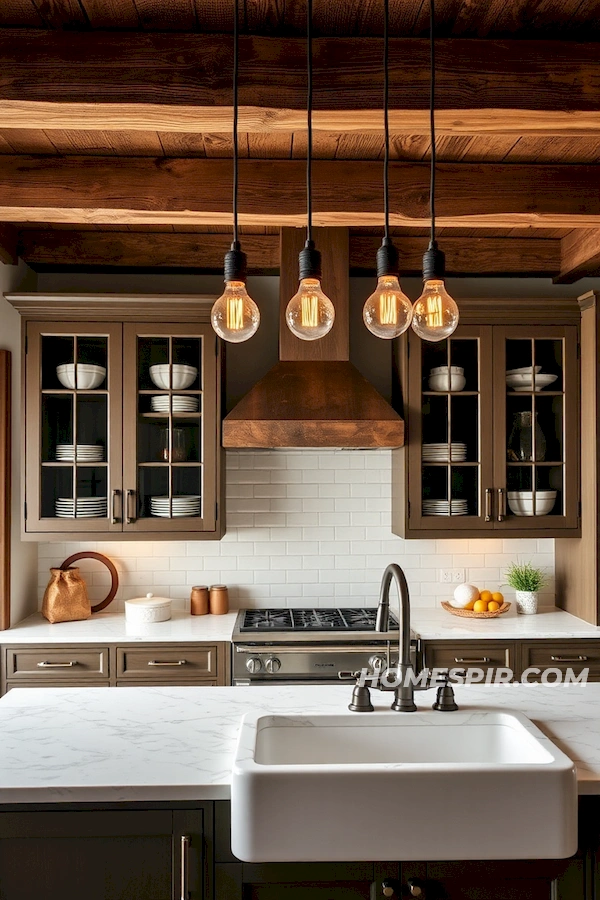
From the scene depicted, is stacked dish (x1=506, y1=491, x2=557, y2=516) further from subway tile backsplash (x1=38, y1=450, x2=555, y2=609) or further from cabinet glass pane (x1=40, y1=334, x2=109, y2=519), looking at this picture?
cabinet glass pane (x1=40, y1=334, x2=109, y2=519)

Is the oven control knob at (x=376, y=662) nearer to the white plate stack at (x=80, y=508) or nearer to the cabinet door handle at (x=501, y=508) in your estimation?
the cabinet door handle at (x=501, y=508)

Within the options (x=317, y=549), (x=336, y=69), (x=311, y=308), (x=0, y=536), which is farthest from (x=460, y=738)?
(x=0, y=536)

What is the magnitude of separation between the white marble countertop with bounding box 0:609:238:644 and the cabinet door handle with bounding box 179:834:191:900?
70.0 inches

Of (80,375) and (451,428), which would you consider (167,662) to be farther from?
(451,428)

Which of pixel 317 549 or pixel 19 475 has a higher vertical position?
pixel 19 475

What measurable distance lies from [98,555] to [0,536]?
1.99ft

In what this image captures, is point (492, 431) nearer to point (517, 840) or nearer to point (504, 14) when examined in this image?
point (504, 14)

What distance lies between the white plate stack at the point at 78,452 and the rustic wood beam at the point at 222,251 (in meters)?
0.98

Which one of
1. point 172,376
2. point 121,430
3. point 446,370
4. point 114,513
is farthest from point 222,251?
point 114,513

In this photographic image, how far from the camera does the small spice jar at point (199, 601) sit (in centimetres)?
389

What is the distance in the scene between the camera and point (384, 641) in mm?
3467

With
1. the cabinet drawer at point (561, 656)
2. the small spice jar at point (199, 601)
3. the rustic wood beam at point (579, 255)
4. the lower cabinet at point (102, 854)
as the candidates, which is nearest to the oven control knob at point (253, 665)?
the small spice jar at point (199, 601)

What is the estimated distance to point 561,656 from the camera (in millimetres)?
3477

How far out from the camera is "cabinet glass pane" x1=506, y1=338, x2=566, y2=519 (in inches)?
149
